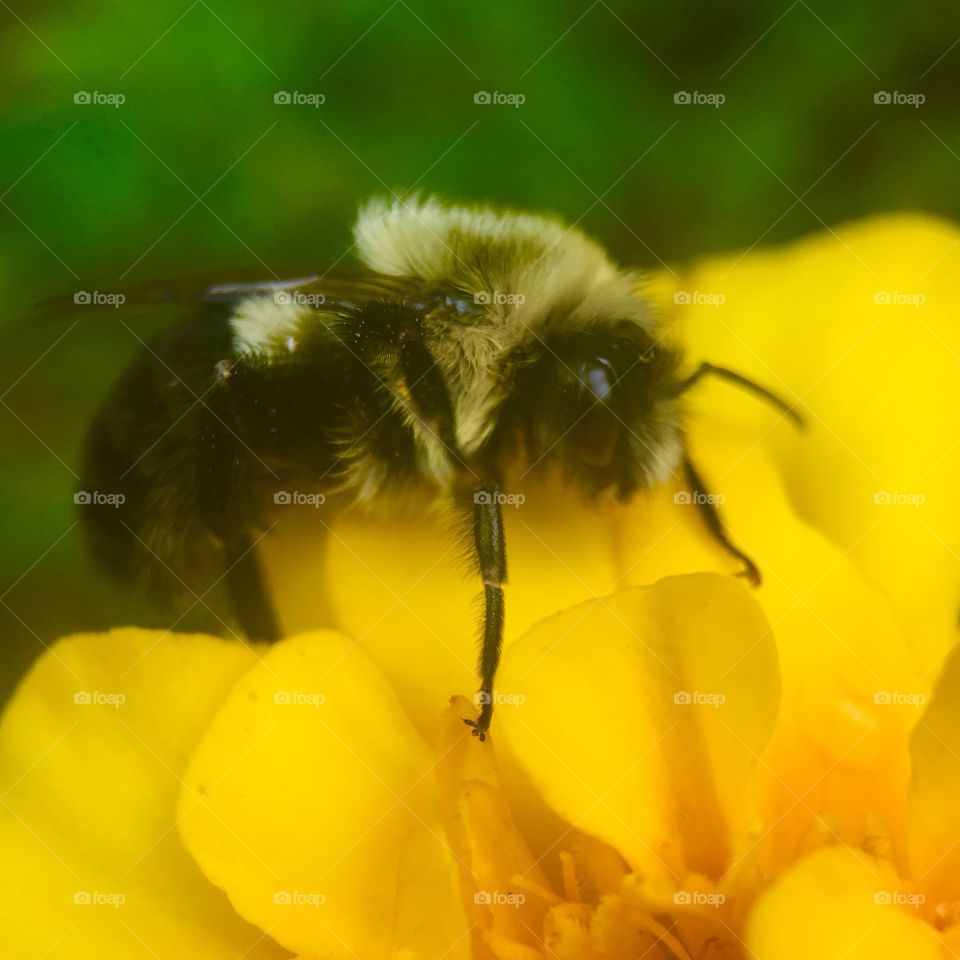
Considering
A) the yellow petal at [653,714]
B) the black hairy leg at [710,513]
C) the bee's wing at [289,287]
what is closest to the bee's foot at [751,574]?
the black hairy leg at [710,513]

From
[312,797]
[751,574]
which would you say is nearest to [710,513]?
[751,574]

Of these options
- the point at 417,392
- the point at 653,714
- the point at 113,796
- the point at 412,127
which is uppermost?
the point at 412,127

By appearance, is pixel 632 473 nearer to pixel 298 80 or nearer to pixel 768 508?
pixel 768 508

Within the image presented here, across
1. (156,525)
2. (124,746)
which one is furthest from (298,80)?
(124,746)

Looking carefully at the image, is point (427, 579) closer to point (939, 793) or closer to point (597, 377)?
point (597, 377)

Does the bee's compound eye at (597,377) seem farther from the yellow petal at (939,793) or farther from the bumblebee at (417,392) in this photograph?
the yellow petal at (939,793)

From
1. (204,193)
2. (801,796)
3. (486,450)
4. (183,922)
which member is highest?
(204,193)
